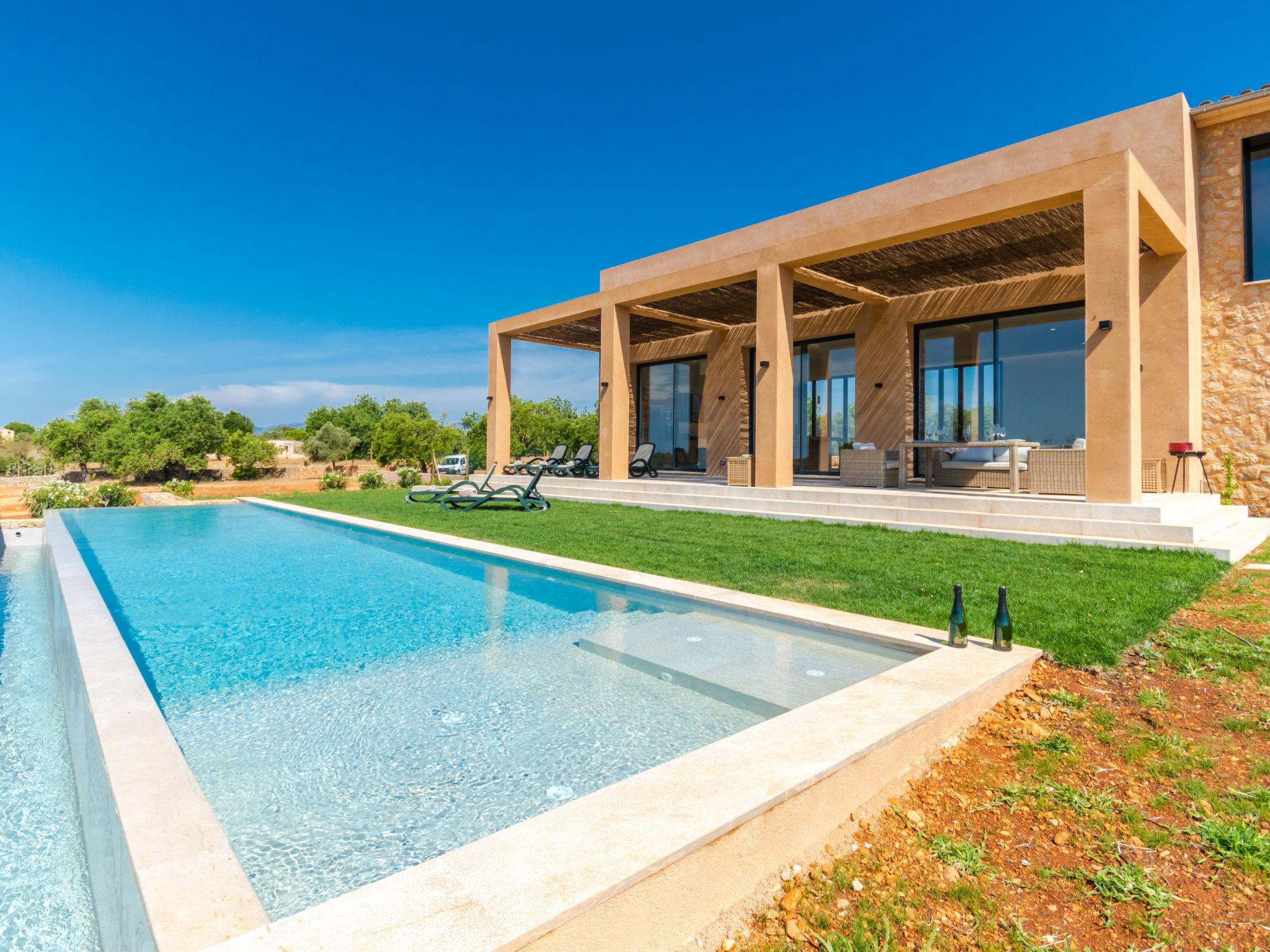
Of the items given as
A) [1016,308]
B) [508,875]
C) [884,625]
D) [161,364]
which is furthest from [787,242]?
[161,364]

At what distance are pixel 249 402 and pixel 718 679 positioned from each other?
5589 cm

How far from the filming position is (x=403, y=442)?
42.2 metres

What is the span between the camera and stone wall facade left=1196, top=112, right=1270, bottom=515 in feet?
29.2

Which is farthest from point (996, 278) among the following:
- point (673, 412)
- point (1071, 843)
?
point (1071, 843)

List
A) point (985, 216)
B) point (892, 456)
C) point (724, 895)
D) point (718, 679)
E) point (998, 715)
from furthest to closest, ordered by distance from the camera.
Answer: point (892, 456) < point (985, 216) < point (718, 679) < point (998, 715) < point (724, 895)

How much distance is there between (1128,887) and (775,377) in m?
8.55

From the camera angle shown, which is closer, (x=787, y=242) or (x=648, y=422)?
(x=787, y=242)

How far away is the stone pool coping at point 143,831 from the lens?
138 cm

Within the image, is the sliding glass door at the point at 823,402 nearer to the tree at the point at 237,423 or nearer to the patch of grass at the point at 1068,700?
the patch of grass at the point at 1068,700

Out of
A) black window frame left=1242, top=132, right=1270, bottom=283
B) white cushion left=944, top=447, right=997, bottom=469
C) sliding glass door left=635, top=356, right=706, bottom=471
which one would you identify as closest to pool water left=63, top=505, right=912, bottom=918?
white cushion left=944, top=447, right=997, bottom=469

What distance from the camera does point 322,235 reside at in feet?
134

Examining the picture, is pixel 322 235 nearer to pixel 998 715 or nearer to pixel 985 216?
pixel 985 216

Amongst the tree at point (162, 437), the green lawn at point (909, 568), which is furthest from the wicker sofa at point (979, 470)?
the tree at point (162, 437)

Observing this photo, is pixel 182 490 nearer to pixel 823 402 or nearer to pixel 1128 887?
pixel 823 402
